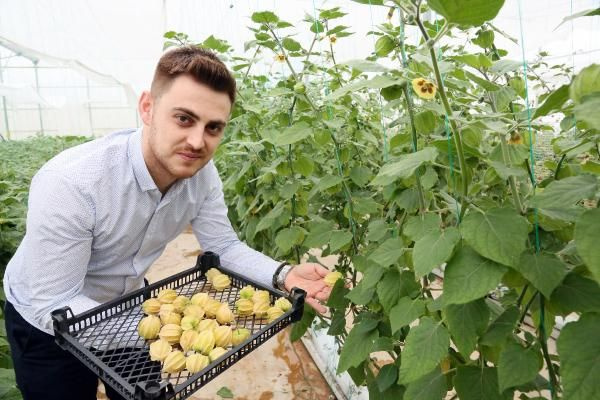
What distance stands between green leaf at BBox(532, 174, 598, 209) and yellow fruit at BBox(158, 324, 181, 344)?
2.87 feet

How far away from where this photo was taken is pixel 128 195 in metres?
1.49

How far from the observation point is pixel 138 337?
1.27 m

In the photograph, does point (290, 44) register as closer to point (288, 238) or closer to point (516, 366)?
point (288, 238)

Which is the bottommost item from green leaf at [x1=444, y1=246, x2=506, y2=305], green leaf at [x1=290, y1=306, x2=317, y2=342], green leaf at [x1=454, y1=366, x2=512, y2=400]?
green leaf at [x1=290, y1=306, x2=317, y2=342]

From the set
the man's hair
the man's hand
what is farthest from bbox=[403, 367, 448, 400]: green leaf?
the man's hair

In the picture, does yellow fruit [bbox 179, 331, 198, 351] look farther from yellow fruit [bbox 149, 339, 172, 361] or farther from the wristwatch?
the wristwatch

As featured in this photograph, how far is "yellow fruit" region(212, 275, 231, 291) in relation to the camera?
4.83 ft

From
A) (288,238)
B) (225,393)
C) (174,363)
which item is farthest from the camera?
(225,393)

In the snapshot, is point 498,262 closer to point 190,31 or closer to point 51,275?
point 51,275

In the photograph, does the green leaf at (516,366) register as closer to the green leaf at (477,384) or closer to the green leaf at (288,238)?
the green leaf at (477,384)

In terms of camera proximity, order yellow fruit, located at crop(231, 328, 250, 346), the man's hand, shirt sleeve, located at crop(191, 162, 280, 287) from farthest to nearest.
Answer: shirt sleeve, located at crop(191, 162, 280, 287), the man's hand, yellow fruit, located at crop(231, 328, 250, 346)

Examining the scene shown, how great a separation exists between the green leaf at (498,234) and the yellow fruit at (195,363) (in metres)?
0.62

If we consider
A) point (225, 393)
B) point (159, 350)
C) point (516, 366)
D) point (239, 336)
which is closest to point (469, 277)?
point (516, 366)

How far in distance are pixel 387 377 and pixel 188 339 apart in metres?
0.50
